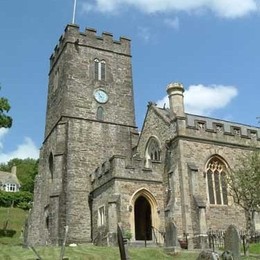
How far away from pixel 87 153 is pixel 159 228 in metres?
9.07

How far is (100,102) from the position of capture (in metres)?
34.0

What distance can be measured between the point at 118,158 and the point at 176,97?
517cm

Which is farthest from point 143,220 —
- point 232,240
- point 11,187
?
point 11,187

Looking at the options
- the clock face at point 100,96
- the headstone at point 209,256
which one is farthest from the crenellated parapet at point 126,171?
the headstone at point 209,256

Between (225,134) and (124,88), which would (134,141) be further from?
(225,134)

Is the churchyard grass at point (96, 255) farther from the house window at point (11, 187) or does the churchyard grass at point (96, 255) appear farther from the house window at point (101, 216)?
the house window at point (11, 187)

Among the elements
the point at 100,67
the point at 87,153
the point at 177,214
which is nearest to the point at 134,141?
the point at 87,153

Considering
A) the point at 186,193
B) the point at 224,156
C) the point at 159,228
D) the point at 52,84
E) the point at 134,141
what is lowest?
the point at 159,228

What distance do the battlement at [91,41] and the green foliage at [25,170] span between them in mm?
35594

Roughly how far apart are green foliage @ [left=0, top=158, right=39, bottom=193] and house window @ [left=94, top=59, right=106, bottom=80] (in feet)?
118

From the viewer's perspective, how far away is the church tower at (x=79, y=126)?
96.2ft

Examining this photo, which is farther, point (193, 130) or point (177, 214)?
point (193, 130)

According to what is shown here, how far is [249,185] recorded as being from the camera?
70.5ft

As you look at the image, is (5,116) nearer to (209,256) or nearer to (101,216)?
(101,216)
